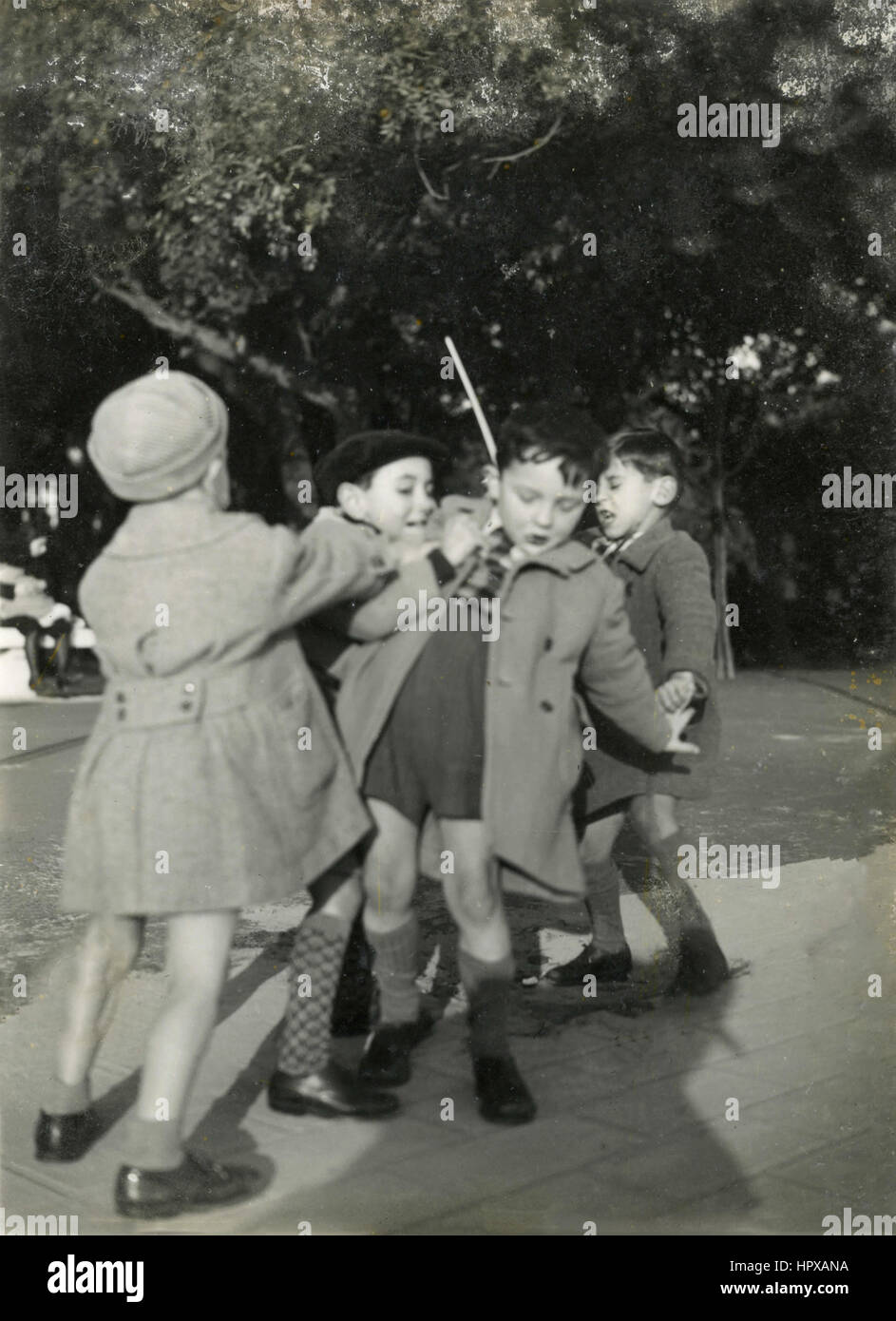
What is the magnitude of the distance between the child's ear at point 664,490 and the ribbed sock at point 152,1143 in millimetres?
1728

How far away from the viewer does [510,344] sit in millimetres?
3045

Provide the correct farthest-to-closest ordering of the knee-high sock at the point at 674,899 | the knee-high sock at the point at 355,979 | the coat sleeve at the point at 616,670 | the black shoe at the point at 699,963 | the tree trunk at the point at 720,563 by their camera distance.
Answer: the knee-high sock at the point at 674,899 < the black shoe at the point at 699,963 < the tree trunk at the point at 720,563 < the knee-high sock at the point at 355,979 < the coat sleeve at the point at 616,670

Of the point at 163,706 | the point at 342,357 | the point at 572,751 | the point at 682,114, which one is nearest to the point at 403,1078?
the point at 572,751

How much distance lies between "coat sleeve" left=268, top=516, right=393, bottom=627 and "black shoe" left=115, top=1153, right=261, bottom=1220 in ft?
3.42

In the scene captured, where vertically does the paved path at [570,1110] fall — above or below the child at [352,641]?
below

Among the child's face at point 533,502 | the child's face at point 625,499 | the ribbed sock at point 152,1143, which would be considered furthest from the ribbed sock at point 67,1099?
the child's face at point 625,499

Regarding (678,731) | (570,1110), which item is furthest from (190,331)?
(570,1110)

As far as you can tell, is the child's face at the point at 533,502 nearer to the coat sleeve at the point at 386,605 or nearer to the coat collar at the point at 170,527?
the coat sleeve at the point at 386,605

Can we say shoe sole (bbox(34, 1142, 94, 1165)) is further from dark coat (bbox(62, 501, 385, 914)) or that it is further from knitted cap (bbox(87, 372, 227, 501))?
knitted cap (bbox(87, 372, 227, 501))

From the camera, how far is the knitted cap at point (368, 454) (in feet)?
9.64

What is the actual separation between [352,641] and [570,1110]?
1.04 meters

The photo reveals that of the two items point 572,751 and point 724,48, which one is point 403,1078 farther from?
point 724,48

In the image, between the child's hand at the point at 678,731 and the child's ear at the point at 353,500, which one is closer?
the child's ear at the point at 353,500
